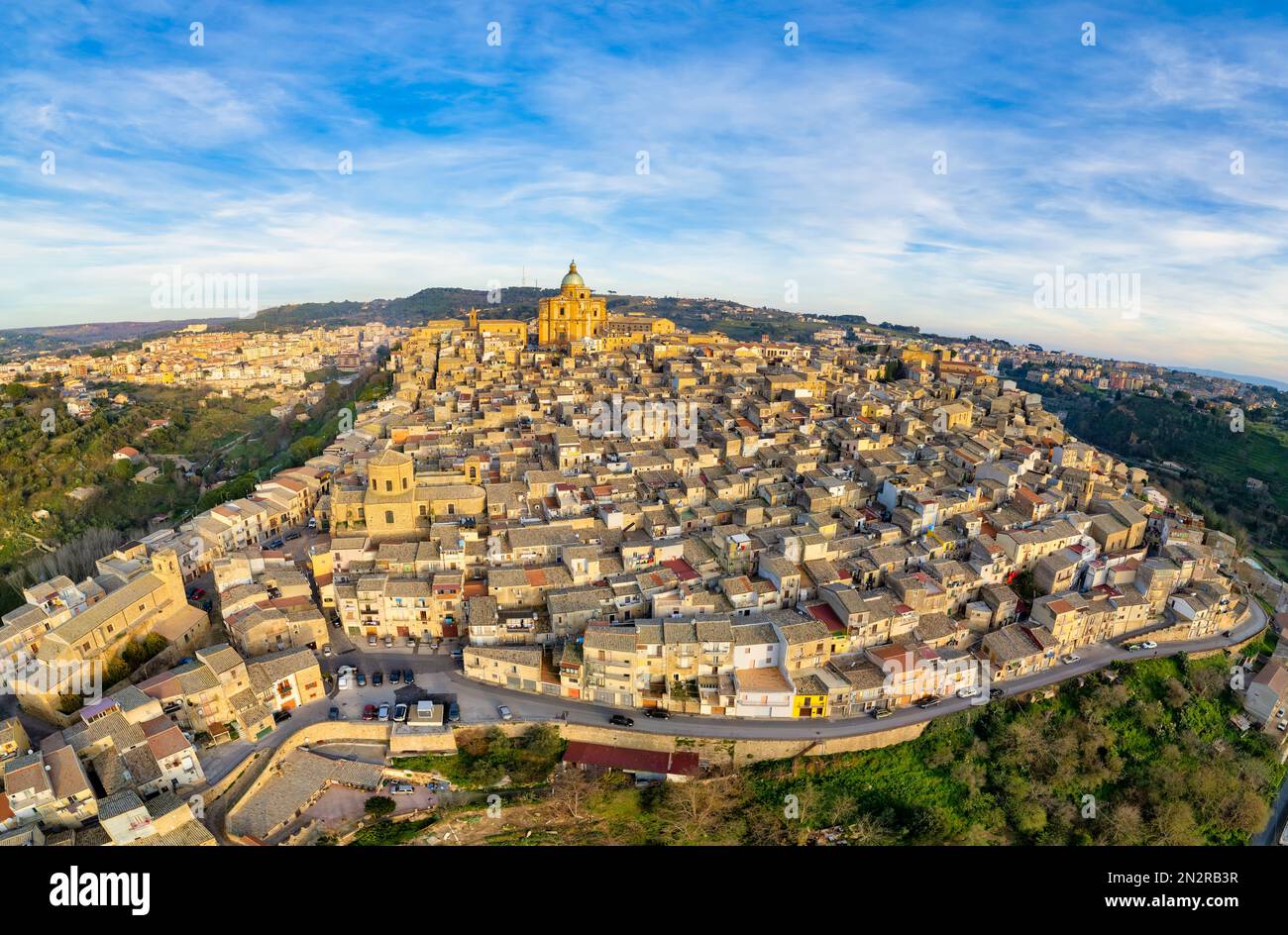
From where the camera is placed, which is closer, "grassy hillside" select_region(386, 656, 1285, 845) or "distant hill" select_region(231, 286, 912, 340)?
"grassy hillside" select_region(386, 656, 1285, 845)

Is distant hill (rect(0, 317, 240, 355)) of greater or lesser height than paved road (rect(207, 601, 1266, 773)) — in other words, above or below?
above

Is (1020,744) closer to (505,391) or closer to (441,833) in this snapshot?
(441,833)

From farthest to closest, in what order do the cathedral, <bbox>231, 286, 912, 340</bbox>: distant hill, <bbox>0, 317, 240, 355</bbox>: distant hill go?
1. <bbox>0, 317, 240, 355</bbox>: distant hill
2. <bbox>231, 286, 912, 340</bbox>: distant hill
3. the cathedral

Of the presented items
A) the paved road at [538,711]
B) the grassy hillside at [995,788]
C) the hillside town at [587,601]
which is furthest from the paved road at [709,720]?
the grassy hillside at [995,788]

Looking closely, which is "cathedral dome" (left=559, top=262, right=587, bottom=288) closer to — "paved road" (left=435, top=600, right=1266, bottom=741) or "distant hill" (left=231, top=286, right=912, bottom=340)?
"distant hill" (left=231, top=286, right=912, bottom=340)

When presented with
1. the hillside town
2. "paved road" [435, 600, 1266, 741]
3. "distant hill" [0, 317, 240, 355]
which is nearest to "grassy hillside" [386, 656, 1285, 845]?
"paved road" [435, 600, 1266, 741]

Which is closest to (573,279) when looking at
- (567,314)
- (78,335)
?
(567,314)
